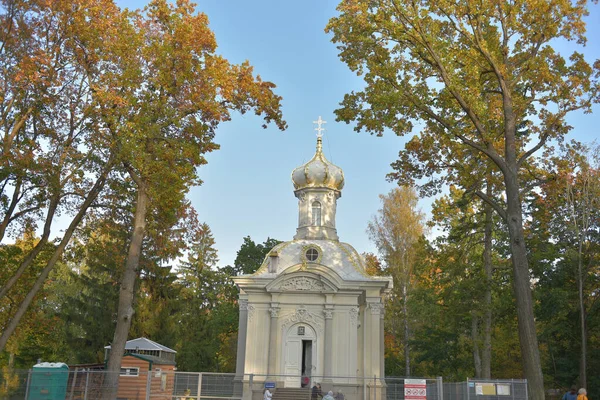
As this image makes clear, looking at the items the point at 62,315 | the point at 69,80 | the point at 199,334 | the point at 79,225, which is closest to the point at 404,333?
the point at 199,334

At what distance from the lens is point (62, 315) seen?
29094 millimetres

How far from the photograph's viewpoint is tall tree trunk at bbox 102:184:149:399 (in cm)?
1512

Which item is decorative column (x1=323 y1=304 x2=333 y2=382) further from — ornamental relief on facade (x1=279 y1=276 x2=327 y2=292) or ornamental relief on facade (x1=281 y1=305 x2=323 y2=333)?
ornamental relief on facade (x1=279 y1=276 x2=327 y2=292)

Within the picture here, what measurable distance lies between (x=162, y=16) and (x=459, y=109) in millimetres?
8422

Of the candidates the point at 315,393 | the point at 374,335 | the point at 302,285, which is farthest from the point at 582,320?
the point at 302,285

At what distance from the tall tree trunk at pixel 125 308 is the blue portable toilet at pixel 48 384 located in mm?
1619

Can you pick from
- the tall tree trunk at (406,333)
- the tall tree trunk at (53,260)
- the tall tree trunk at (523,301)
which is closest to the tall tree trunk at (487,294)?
the tall tree trunk at (523,301)

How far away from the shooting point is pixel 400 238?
38406mm

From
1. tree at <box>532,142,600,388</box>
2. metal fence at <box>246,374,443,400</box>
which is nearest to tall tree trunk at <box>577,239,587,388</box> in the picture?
tree at <box>532,142,600,388</box>

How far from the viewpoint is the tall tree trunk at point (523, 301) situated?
43.1 feet

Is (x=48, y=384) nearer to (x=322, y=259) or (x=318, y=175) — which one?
(x=322, y=259)

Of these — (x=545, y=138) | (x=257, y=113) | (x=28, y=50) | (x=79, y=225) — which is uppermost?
(x=28, y=50)

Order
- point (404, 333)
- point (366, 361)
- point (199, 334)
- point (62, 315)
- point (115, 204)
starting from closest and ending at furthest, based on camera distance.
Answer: point (115, 204) < point (366, 361) < point (62, 315) < point (199, 334) < point (404, 333)

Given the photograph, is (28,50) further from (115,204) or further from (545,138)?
(545,138)
